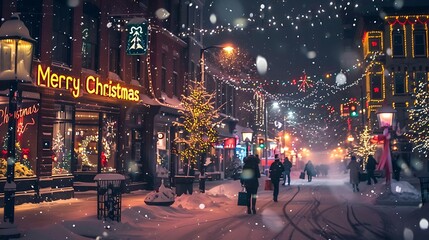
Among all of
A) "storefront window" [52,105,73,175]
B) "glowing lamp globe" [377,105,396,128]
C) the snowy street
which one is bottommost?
the snowy street

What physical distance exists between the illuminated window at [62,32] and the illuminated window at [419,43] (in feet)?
134

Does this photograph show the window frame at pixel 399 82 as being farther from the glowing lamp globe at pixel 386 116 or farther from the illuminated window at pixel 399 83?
the glowing lamp globe at pixel 386 116

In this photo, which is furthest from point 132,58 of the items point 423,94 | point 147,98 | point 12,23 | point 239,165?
point 239,165

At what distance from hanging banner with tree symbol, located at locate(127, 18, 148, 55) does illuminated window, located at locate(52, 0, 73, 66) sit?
284cm

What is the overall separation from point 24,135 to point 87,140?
521 cm

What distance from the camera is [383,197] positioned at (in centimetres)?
2017

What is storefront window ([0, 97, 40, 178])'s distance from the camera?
1769 centimetres

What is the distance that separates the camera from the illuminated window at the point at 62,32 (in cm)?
2003

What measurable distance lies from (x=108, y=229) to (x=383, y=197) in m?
12.0

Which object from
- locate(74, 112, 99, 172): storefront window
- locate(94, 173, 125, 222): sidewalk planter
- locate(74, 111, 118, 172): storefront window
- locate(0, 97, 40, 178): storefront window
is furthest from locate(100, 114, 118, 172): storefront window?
locate(94, 173, 125, 222): sidewalk planter

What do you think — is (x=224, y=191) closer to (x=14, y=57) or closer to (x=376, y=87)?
(x=14, y=57)

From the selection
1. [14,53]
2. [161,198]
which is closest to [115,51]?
[161,198]

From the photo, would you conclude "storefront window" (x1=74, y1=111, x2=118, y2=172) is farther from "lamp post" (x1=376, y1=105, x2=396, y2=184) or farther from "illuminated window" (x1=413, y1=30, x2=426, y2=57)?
"illuminated window" (x1=413, y1=30, x2=426, y2=57)

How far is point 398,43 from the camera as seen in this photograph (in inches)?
2089
